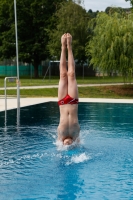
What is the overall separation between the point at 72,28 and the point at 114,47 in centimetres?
1573

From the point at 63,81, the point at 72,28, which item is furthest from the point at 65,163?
the point at 72,28

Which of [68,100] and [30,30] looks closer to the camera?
[68,100]

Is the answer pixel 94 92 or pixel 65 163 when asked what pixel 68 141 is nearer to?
pixel 65 163

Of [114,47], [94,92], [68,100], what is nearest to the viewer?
[68,100]

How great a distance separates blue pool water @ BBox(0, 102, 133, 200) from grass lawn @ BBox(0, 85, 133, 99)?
43.5 feet

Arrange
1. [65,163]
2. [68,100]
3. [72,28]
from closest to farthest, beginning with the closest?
[65,163], [68,100], [72,28]

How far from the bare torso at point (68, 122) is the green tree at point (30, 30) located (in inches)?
1549

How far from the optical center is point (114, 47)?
1155 inches

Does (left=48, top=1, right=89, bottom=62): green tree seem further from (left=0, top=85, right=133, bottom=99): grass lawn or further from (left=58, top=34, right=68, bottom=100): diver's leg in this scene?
(left=58, top=34, right=68, bottom=100): diver's leg

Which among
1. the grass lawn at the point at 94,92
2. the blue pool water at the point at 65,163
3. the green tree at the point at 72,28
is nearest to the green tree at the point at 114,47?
the grass lawn at the point at 94,92

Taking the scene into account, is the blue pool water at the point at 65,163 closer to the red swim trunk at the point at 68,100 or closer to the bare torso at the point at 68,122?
the bare torso at the point at 68,122

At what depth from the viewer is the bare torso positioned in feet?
32.2

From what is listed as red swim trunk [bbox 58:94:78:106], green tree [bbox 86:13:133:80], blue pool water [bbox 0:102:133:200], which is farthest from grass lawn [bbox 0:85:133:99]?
red swim trunk [bbox 58:94:78:106]

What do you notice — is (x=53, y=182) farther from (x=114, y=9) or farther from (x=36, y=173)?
(x=114, y=9)
